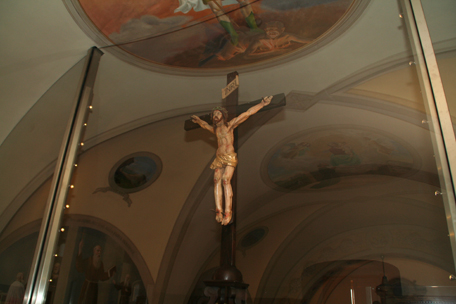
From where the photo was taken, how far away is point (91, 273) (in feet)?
13.5

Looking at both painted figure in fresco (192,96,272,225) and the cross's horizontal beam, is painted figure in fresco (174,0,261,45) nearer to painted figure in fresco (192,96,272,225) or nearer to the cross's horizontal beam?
the cross's horizontal beam

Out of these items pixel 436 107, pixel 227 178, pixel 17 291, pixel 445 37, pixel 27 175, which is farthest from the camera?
pixel 27 175

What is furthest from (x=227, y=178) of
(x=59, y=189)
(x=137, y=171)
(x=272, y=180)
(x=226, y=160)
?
(x=272, y=180)

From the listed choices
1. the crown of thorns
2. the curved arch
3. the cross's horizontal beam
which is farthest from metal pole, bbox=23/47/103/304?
the curved arch

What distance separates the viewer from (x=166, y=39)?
4754 millimetres

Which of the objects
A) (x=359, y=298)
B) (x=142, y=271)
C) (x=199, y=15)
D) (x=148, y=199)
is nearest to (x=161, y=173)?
(x=148, y=199)

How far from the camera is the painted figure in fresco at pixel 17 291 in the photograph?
3268 millimetres

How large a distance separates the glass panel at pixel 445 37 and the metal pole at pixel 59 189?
3.37 metres

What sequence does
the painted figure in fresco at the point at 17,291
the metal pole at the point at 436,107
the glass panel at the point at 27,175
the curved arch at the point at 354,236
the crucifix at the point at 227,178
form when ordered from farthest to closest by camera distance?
the curved arch at the point at 354,236 → the glass panel at the point at 27,175 → the painted figure in fresco at the point at 17,291 → the crucifix at the point at 227,178 → the metal pole at the point at 436,107

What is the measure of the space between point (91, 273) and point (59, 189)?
3.32 ft

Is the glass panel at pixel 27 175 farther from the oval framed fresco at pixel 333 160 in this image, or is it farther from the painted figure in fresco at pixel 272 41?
the oval framed fresco at pixel 333 160

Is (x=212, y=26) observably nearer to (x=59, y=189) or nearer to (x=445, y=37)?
(x=59, y=189)

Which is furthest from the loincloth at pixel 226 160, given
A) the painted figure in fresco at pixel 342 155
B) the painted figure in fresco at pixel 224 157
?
the painted figure in fresco at pixel 342 155

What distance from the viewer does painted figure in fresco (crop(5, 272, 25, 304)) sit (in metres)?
3.27
